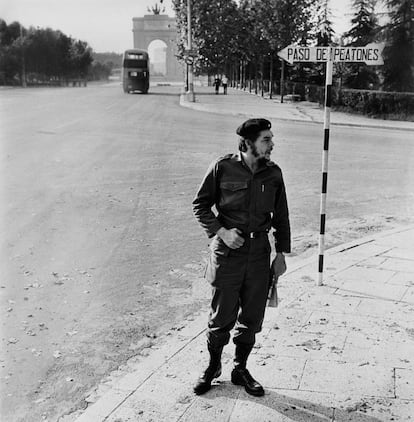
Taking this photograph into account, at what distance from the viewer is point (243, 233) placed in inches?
136

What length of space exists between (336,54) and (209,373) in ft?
11.0

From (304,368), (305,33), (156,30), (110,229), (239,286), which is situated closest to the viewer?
(239,286)

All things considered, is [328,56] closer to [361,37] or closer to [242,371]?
[242,371]

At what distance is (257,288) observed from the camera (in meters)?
3.53

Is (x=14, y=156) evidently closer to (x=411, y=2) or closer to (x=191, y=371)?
(x=191, y=371)

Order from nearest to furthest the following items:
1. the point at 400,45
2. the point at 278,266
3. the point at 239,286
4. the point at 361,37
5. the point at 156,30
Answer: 1. the point at 239,286
2. the point at 278,266
3. the point at 400,45
4. the point at 361,37
5. the point at 156,30

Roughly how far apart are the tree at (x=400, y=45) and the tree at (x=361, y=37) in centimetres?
376

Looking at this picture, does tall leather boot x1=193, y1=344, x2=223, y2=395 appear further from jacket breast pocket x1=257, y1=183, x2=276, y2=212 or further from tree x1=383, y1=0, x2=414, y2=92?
tree x1=383, y1=0, x2=414, y2=92

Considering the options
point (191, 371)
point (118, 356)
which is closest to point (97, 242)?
point (118, 356)

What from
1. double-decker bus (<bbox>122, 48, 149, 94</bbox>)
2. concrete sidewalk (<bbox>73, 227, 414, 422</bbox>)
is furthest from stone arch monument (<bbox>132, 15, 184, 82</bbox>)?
concrete sidewalk (<bbox>73, 227, 414, 422</bbox>)

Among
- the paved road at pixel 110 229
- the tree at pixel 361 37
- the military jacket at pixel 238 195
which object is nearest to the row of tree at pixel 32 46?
the military jacket at pixel 238 195

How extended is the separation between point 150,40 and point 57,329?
69580mm

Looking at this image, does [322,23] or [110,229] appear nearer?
[110,229]

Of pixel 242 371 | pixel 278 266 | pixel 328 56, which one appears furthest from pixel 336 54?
pixel 242 371
